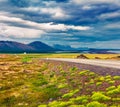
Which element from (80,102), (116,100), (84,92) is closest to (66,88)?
(84,92)

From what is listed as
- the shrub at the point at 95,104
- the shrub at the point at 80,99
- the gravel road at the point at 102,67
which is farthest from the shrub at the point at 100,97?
the gravel road at the point at 102,67

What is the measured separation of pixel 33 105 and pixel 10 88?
13.1m

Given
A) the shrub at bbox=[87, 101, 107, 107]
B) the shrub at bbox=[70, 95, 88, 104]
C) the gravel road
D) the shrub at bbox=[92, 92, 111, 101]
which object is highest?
the gravel road

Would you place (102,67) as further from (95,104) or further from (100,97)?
(95,104)

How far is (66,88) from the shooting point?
1344 inches

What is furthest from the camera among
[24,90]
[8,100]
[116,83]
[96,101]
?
[24,90]

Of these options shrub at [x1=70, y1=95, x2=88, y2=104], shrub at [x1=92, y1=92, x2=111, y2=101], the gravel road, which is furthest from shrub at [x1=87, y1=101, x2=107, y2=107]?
the gravel road

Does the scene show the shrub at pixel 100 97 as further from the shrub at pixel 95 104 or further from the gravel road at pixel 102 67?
the gravel road at pixel 102 67

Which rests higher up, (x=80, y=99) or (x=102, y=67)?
(x=102, y=67)

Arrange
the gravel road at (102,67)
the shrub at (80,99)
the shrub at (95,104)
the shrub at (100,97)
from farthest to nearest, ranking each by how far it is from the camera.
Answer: the gravel road at (102,67), the shrub at (80,99), the shrub at (100,97), the shrub at (95,104)

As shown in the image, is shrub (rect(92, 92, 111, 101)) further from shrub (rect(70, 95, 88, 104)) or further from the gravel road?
the gravel road

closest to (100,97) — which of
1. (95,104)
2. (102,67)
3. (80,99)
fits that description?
(80,99)

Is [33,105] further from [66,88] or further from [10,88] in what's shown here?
[10,88]

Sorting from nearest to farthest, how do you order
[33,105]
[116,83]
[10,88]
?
[33,105], [116,83], [10,88]
